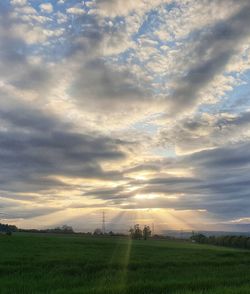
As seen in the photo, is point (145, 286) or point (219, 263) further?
point (219, 263)

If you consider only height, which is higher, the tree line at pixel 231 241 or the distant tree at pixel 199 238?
the distant tree at pixel 199 238

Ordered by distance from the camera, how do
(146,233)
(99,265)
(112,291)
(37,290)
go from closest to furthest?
(112,291) < (37,290) < (99,265) < (146,233)

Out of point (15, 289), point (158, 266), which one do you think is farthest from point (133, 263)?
point (15, 289)

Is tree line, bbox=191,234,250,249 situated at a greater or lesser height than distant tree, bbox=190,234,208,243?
lesser

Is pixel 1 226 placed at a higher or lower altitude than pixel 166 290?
higher

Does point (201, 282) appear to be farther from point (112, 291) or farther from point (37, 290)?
point (37, 290)

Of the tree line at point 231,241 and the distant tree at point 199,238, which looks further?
the distant tree at point 199,238

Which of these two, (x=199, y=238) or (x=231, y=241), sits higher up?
(x=199, y=238)

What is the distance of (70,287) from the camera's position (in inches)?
696

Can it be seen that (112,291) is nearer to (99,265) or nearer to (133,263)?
(99,265)

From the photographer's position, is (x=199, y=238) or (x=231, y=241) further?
(x=199, y=238)

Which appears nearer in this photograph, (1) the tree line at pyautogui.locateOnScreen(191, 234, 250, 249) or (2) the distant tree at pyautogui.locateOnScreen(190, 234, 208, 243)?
(1) the tree line at pyautogui.locateOnScreen(191, 234, 250, 249)

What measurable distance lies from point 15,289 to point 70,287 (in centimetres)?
245

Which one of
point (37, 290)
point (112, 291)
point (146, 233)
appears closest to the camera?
point (112, 291)
